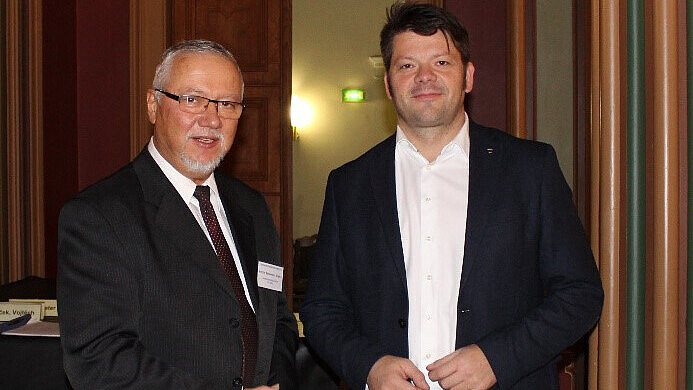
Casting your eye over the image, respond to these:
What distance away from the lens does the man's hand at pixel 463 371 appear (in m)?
1.75

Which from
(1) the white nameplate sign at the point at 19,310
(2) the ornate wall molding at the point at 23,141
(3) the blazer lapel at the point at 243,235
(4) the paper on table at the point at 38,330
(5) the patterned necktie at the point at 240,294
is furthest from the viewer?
(2) the ornate wall molding at the point at 23,141

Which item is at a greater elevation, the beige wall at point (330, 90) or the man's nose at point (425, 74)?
the beige wall at point (330, 90)

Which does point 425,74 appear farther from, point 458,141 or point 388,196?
point 388,196

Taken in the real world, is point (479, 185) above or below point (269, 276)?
above

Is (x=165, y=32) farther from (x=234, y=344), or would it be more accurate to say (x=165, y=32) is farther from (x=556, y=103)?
(x=234, y=344)

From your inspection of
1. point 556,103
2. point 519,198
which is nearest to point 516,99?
point 556,103

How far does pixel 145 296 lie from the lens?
174cm

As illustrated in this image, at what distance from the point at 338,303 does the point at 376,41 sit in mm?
8298

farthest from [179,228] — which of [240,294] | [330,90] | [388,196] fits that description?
[330,90]

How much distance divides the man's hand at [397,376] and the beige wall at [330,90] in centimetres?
798

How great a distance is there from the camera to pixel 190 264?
181cm

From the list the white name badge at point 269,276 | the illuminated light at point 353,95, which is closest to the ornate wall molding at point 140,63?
the white name badge at point 269,276

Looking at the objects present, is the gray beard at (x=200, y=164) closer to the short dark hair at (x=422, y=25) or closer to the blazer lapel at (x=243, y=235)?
the blazer lapel at (x=243, y=235)

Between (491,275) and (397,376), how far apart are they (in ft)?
1.14
